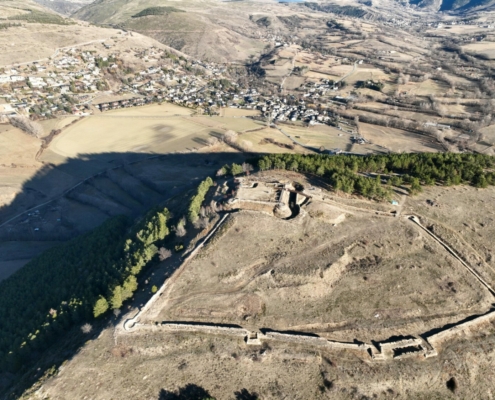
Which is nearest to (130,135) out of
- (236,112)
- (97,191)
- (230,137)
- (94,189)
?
(94,189)

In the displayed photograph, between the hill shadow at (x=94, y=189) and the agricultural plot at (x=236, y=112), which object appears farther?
the agricultural plot at (x=236, y=112)

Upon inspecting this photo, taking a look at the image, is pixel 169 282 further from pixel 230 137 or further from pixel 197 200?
pixel 230 137

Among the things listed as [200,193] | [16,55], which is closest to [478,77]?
[200,193]

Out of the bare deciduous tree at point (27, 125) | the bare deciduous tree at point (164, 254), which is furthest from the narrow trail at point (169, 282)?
the bare deciduous tree at point (27, 125)

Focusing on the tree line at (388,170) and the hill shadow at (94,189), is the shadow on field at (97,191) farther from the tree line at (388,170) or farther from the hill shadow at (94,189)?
the tree line at (388,170)

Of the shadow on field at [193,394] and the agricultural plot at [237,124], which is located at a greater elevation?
the shadow on field at [193,394]

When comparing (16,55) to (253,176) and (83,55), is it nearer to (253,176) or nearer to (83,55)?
(83,55)
